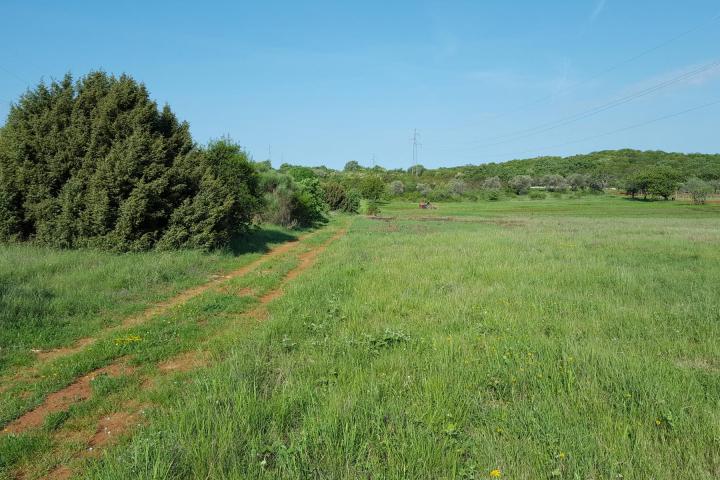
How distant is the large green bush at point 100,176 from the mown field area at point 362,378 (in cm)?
391

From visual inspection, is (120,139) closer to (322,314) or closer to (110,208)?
(110,208)

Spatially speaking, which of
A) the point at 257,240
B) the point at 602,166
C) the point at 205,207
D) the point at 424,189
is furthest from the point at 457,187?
the point at 205,207

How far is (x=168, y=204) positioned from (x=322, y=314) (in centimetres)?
1023

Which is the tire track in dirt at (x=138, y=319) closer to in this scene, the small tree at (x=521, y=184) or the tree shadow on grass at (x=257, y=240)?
the tree shadow on grass at (x=257, y=240)

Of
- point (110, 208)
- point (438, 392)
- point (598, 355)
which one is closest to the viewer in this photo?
point (438, 392)

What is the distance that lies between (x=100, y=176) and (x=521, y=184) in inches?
4523

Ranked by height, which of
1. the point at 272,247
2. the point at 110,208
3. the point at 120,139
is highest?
the point at 120,139

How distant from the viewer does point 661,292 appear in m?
8.57

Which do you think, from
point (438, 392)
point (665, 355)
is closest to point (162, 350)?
point (438, 392)

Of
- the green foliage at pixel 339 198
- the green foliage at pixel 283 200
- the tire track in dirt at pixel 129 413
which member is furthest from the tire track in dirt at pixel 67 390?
the green foliage at pixel 339 198

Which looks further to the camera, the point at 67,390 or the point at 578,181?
the point at 578,181

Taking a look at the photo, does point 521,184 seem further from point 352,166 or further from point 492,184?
point 352,166

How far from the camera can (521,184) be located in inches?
4473

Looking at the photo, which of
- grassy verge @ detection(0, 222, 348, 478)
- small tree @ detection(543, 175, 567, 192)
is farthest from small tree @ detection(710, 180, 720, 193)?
grassy verge @ detection(0, 222, 348, 478)
